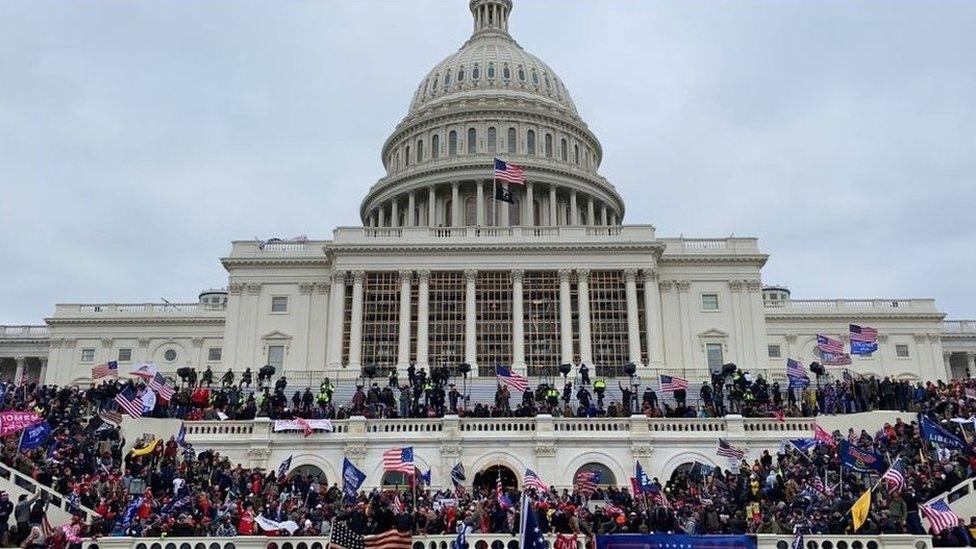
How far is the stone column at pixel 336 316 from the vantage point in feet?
219

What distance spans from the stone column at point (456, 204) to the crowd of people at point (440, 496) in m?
49.2

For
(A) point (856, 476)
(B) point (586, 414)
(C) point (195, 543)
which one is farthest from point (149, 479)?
(A) point (856, 476)

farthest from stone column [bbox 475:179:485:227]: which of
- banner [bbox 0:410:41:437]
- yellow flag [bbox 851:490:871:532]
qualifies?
yellow flag [bbox 851:490:871:532]

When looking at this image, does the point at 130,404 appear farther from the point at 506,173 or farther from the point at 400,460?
the point at 506,173

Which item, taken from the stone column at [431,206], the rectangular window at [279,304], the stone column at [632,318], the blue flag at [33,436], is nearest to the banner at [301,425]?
the blue flag at [33,436]

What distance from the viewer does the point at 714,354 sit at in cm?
6894

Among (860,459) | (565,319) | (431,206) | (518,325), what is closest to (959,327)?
(565,319)

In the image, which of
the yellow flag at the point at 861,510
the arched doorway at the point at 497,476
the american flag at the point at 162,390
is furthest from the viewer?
the american flag at the point at 162,390

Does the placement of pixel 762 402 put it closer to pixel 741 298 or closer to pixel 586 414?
pixel 586 414

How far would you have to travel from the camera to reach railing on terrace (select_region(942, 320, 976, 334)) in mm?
94500

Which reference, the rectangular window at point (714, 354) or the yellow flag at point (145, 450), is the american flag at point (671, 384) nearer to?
the yellow flag at point (145, 450)

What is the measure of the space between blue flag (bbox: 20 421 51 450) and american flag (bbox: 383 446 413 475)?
11.7 meters

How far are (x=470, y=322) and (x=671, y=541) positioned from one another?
44754 mm

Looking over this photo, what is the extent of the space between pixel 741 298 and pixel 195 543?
53.1 m
